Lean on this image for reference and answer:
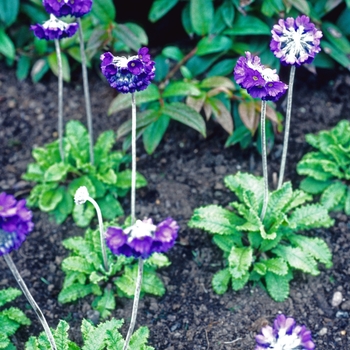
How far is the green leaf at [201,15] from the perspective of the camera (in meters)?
4.32

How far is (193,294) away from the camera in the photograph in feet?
12.0

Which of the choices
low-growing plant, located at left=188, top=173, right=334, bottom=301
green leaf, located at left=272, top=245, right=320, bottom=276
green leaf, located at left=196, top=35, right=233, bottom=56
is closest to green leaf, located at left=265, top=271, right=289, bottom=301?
low-growing plant, located at left=188, top=173, right=334, bottom=301

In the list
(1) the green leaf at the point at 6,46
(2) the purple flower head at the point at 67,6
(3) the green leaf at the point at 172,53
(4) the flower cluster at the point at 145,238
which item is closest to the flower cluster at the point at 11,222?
(4) the flower cluster at the point at 145,238

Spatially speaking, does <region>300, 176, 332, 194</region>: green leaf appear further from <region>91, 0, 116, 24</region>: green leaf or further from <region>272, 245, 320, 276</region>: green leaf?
→ <region>91, 0, 116, 24</region>: green leaf

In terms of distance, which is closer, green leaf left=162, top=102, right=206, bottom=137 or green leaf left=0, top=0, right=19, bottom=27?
green leaf left=162, top=102, right=206, bottom=137

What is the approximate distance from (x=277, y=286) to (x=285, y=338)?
118 cm

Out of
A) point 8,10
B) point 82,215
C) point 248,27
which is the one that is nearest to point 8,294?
point 82,215

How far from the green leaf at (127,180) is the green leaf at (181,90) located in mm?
572

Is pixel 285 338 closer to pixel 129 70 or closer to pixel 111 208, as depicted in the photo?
pixel 129 70

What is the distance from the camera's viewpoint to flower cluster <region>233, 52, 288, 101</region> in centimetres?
274

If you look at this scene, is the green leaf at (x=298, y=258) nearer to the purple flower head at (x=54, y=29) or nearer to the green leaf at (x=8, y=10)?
the purple flower head at (x=54, y=29)

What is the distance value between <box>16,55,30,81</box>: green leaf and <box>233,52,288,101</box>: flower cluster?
2.61m

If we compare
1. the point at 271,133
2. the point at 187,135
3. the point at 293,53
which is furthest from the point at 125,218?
the point at 293,53

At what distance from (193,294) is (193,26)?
1.91 meters
